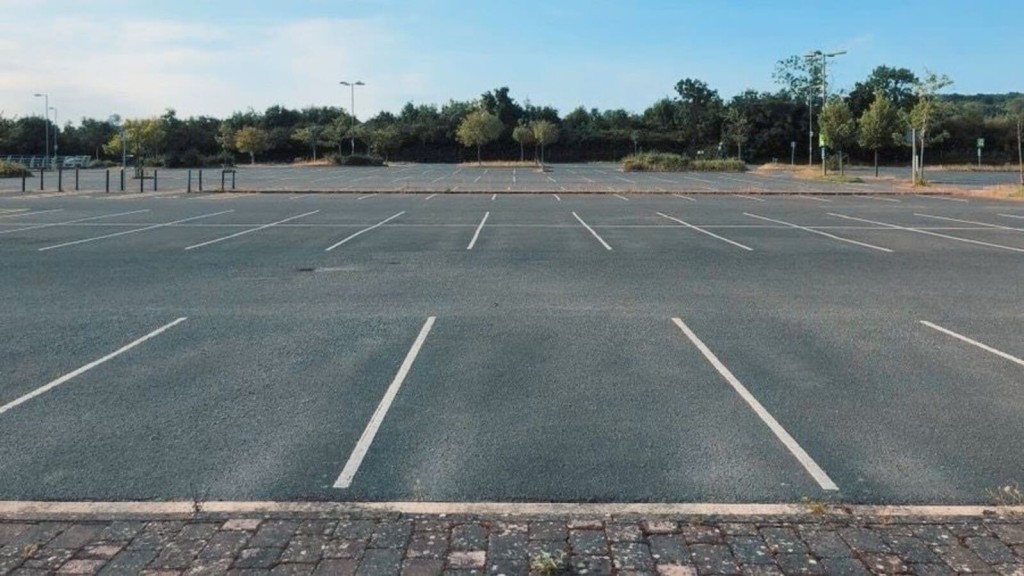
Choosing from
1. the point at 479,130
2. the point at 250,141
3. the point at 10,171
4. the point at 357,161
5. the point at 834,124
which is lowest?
the point at 10,171

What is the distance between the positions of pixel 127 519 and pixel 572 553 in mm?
2142

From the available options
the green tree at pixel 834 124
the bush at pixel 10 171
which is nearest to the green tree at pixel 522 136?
the green tree at pixel 834 124

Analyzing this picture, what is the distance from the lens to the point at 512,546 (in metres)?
3.86

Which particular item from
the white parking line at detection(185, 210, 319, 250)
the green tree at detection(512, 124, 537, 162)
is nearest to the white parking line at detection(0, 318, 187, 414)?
the white parking line at detection(185, 210, 319, 250)

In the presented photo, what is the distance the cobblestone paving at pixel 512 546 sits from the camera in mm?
3664

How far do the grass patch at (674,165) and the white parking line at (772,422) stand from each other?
2413 inches

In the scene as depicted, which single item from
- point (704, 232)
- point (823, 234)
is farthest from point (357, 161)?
point (823, 234)

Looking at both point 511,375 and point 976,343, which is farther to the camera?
point 976,343

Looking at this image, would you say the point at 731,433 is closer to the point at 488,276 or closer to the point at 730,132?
the point at 488,276

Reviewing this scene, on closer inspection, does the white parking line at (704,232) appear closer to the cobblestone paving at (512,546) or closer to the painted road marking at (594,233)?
the painted road marking at (594,233)

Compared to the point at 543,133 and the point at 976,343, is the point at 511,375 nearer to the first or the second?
the point at 976,343

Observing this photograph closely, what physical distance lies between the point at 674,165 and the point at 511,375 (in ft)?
216

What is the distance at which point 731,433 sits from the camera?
550cm

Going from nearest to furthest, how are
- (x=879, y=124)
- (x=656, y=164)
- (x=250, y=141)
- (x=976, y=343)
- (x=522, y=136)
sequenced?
(x=976, y=343)
(x=879, y=124)
(x=656, y=164)
(x=250, y=141)
(x=522, y=136)
